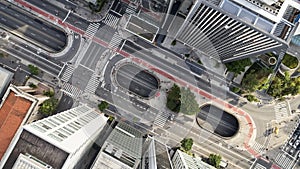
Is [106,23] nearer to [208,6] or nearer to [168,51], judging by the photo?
[168,51]

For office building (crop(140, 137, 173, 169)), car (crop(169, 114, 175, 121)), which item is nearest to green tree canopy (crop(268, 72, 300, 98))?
car (crop(169, 114, 175, 121))

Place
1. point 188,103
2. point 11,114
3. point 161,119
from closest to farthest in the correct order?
point 11,114 → point 188,103 → point 161,119

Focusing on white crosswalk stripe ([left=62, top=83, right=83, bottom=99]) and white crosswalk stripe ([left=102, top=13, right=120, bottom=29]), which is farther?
white crosswalk stripe ([left=102, top=13, right=120, bottom=29])

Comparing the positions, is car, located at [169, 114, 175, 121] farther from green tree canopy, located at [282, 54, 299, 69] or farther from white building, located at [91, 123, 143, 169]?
green tree canopy, located at [282, 54, 299, 69]

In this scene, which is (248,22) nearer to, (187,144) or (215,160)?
(187,144)

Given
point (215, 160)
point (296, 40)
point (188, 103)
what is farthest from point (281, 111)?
point (188, 103)

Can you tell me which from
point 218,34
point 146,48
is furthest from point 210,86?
point 218,34
